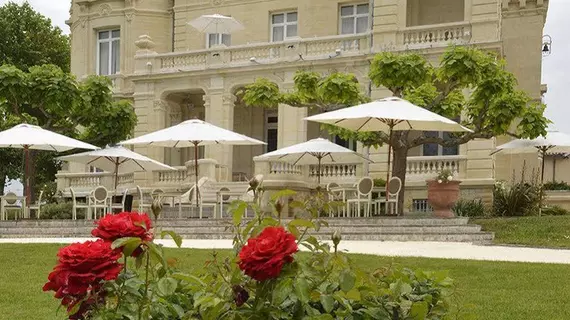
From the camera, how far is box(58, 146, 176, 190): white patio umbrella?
2138 cm

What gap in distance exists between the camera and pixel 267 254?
2.74 metres

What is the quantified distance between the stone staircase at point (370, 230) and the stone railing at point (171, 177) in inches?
327

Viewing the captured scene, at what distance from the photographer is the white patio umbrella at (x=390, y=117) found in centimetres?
1602

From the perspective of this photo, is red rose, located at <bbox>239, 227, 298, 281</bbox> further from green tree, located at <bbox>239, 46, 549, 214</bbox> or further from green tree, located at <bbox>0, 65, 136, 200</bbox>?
green tree, located at <bbox>0, 65, 136, 200</bbox>

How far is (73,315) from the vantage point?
10.5ft

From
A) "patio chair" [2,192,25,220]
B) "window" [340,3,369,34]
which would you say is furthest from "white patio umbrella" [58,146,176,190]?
"window" [340,3,369,34]

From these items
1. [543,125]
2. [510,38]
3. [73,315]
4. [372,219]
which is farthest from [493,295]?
[510,38]

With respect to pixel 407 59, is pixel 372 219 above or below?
below

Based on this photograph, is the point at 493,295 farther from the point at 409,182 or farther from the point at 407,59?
the point at 409,182

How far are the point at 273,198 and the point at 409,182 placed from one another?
20.2 meters

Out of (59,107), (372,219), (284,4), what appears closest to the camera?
(372,219)

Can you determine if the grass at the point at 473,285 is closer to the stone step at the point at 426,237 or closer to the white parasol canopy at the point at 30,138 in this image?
the stone step at the point at 426,237

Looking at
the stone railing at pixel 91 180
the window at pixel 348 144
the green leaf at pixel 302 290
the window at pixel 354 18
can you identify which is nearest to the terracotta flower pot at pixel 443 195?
the window at pixel 348 144

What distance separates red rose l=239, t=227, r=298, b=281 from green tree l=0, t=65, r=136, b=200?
816 inches
